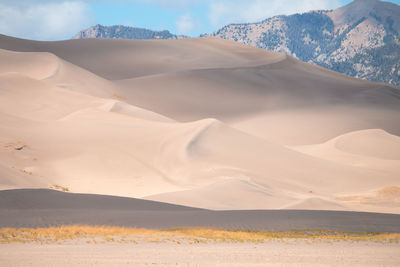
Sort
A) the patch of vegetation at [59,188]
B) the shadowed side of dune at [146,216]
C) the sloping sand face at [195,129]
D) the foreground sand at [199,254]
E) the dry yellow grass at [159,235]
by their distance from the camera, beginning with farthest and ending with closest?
the sloping sand face at [195,129] < the patch of vegetation at [59,188] < the shadowed side of dune at [146,216] < the dry yellow grass at [159,235] < the foreground sand at [199,254]

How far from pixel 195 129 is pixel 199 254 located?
32.3 metres

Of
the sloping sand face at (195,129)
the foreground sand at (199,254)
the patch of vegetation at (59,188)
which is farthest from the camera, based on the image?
the sloping sand face at (195,129)

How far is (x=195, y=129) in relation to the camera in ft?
Answer: 157

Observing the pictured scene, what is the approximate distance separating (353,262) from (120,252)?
19.7ft

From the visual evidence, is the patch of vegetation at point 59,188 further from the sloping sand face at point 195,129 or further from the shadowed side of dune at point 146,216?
the shadowed side of dune at point 146,216

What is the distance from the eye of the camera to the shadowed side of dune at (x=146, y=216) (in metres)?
22.4

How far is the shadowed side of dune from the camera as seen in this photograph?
73.6 feet

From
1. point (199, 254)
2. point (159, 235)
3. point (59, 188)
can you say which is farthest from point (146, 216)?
point (59, 188)

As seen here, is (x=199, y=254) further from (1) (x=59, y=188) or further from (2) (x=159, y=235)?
(1) (x=59, y=188)

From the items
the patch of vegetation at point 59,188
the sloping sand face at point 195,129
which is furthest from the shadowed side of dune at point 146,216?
the patch of vegetation at point 59,188

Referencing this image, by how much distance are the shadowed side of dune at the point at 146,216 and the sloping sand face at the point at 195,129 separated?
11.6 ft

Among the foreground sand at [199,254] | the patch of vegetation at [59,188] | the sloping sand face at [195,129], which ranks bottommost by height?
the foreground sand at [199,254]

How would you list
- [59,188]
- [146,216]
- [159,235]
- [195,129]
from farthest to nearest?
[195,129]
[59,188]
[146,216]
[159,235]

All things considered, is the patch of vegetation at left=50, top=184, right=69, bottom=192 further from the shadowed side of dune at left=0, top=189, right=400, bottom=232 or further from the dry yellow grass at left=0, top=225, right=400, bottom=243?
the dry yellow grass at left=0, top=225, right=400, bottom=243
